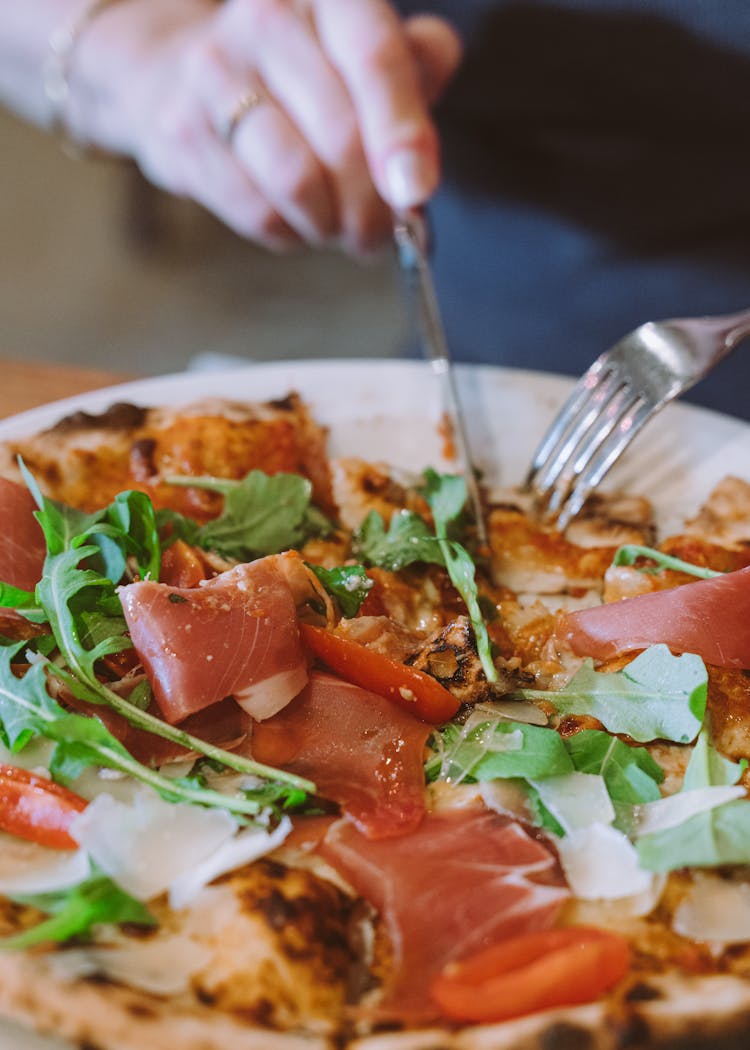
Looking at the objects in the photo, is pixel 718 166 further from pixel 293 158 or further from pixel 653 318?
pixel 293 158

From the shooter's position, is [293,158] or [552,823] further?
[293,158]

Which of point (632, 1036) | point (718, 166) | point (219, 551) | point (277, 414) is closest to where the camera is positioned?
point (632, 1036)

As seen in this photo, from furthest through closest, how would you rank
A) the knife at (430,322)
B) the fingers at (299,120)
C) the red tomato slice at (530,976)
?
the fingers at (299,120)
the knife at (430,322)
the red tomato slice at (530,976)

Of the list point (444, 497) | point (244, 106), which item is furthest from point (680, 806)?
point (244, 106)

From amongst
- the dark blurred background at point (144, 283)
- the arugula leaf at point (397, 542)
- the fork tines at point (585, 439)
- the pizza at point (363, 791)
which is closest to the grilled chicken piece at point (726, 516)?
the pizza at point (363, 791)

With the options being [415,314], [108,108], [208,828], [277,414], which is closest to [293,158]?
[415,314]

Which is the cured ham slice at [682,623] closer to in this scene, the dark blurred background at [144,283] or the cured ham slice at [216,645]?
the cured ham slice at [216,645]

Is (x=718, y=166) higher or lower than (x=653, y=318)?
higher

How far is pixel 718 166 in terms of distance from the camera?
2795 millimetres

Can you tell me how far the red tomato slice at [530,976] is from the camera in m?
1.25

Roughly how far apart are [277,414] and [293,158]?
27.1 inches

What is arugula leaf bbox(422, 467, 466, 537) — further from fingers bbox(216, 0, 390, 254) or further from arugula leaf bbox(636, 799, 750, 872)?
fingers bbox(216, 0, 390, 254)

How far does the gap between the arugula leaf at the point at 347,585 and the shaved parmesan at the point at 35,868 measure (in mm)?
622

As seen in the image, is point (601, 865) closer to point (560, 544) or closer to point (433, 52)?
point (560, 544)
